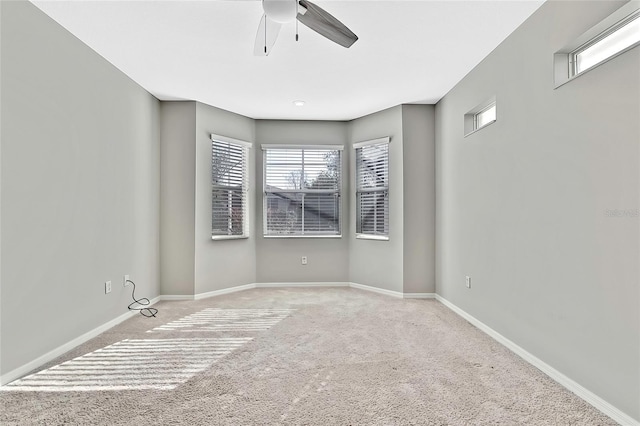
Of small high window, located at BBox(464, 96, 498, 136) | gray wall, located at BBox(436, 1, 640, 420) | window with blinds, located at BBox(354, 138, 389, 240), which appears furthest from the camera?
window with blinds, located at BBox(354, 138, 389, 240)

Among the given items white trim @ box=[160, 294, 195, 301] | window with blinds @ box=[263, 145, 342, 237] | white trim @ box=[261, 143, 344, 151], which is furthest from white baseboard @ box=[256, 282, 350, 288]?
white trim @ box=[261, 143, 344, 151]

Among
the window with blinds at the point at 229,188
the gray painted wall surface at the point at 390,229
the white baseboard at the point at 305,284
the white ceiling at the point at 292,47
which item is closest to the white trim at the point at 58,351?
the window with blinds at the point at 229,188

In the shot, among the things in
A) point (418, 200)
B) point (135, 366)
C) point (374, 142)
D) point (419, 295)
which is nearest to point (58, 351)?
point (135, 366)

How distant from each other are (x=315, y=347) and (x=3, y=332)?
6.91 ft

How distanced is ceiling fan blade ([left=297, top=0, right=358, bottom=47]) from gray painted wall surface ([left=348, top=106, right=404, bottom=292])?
2572 millimetres

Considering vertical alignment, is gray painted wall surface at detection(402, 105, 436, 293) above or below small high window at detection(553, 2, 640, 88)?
below

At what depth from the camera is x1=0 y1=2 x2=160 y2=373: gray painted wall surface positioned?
2266 millimetres

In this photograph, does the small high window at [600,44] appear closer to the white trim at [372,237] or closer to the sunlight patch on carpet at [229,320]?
the white trim at [372,237]

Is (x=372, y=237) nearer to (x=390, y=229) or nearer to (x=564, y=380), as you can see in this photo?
(x=390, y=229)

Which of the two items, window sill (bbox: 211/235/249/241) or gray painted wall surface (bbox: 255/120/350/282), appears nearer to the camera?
window sill (bbox: 211/235/249/241)

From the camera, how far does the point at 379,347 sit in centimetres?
279

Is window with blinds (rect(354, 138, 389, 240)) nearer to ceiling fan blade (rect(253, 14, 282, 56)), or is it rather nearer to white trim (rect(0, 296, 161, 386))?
ceiling fan blade (rect(253, 14, 282, 56))

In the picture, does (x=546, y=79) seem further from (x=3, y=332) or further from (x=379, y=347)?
(x=3, y=332)

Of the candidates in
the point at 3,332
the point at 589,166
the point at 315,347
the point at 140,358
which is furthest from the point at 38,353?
the point at 589,166
